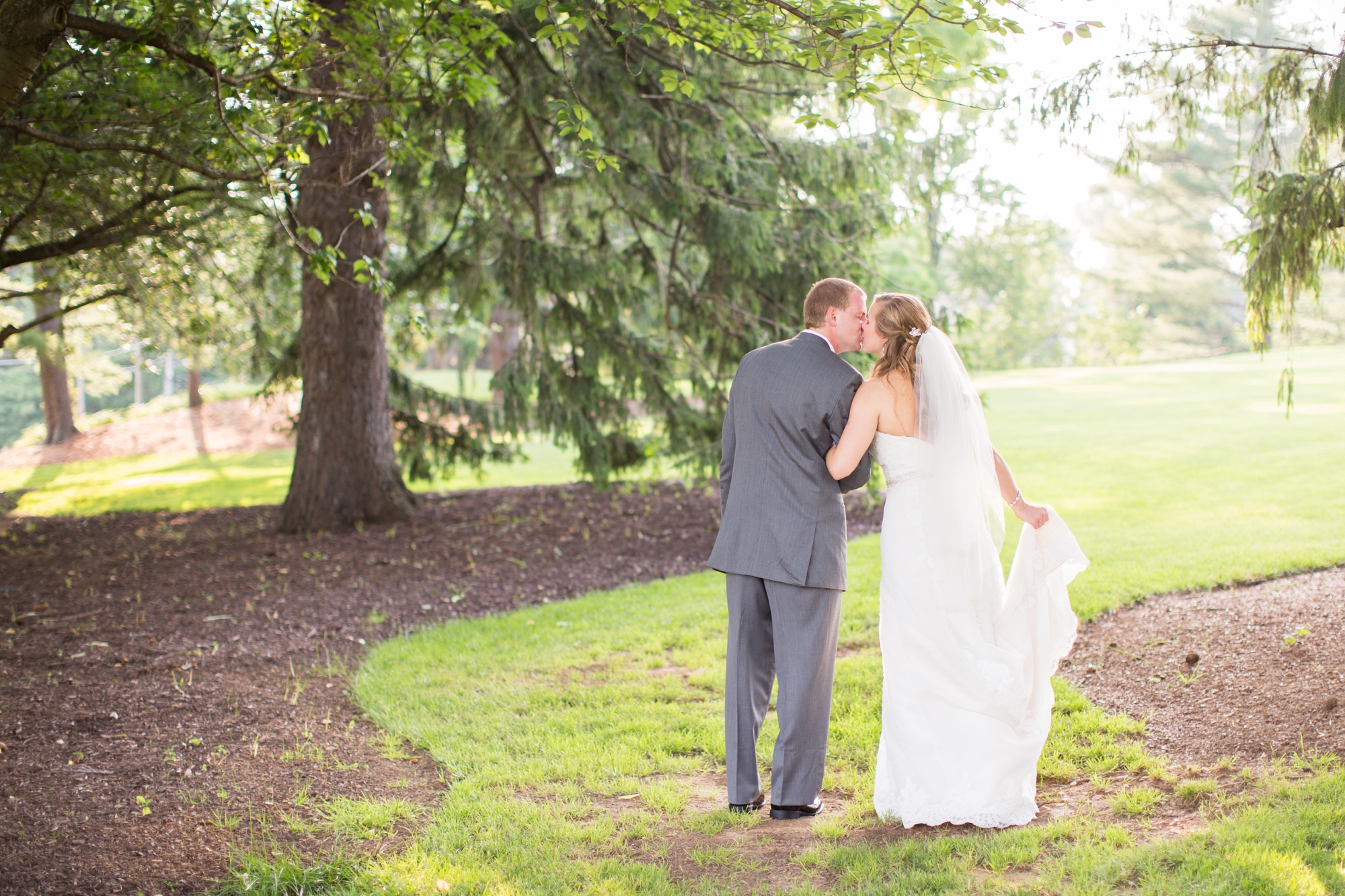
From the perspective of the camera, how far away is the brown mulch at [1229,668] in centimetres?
404

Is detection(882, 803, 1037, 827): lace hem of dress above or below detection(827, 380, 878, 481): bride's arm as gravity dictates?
below

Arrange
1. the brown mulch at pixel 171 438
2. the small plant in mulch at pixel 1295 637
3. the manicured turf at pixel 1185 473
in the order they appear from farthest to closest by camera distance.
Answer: the brown mulch at pixel 171 438 < the manicured turf at pixel 1185 473 < the small plant in mulch at pixel 1295 637

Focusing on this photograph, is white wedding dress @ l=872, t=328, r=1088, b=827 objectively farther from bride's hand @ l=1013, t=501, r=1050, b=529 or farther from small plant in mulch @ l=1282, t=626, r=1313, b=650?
small plant in mulch @ l=1282, t=626, r=1313, b=650

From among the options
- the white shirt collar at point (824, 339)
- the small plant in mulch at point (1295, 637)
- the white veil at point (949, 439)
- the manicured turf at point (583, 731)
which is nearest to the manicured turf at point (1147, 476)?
the small plant in mulch at point (1295, 637)

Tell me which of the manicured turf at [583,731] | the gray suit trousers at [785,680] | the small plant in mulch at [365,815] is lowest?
the manicured turf at [583,731]

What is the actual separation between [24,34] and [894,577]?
4291 millimetres

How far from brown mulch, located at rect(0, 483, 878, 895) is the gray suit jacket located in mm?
1905

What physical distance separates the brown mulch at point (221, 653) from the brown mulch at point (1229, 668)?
137 inches

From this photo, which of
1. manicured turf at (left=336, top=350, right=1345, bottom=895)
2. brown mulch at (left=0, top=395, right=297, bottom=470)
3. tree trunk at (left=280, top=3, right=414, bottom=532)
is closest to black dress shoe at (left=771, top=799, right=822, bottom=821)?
manicured turf at (left=336, top=350, right=1345, bottom=895)

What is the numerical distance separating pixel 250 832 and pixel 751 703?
2.08 m

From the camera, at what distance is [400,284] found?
10539 millimetres

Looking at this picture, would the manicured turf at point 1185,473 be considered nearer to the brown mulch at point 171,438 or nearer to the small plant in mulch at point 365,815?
the small plant in mulch at point 365,815

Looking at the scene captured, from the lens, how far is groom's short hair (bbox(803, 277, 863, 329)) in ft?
12.3

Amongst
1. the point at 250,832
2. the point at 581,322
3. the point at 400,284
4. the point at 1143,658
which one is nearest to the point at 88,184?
the point at 400,284
